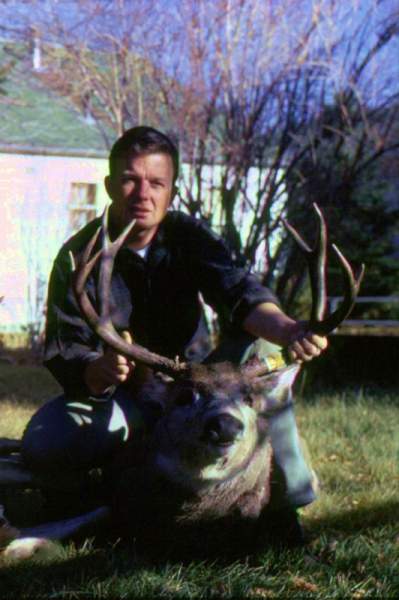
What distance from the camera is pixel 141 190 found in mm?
4418

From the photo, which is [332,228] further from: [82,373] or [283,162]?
[82,373]

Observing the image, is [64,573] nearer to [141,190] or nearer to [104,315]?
[104,315]

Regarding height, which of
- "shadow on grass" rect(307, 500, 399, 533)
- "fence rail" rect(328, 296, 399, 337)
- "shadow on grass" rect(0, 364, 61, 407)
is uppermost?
"shadow on grass" rect(307, 500, 399, 533)

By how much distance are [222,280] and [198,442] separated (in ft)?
3.77

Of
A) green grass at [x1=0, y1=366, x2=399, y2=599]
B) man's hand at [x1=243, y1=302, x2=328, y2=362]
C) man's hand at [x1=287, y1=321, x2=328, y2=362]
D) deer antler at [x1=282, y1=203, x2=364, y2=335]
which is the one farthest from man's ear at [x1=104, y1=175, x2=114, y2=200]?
green grass at [x1=0, y1=366, x2=399, y2=599]

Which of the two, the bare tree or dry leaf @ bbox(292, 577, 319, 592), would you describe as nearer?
dry leaf @ bbox(292, 577, 319, 592)

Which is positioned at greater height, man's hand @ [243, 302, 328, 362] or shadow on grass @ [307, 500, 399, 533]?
man's hand @ [243, 302, 328, 362]

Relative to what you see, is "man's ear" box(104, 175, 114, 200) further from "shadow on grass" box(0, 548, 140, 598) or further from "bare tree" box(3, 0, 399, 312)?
"bare tree" box(3, 0, 399, 312)

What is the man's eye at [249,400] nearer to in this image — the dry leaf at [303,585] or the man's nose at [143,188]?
the dry leaf at [303,585]

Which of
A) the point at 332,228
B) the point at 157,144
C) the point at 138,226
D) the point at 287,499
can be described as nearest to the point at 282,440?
the point at 287,499

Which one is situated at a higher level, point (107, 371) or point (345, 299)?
point (345, 299)

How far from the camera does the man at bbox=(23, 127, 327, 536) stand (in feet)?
13.6

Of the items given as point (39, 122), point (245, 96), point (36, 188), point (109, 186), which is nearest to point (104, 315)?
point (109, 186)

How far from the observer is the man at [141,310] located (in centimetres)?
416
